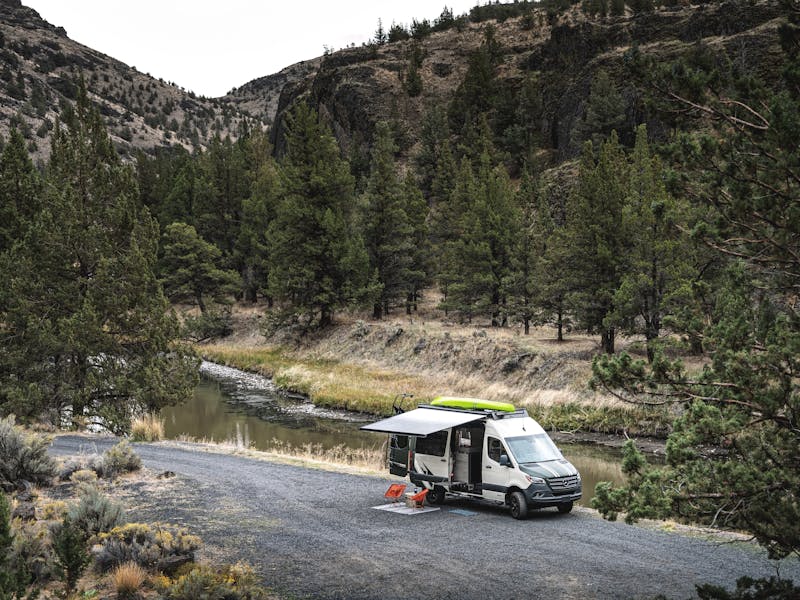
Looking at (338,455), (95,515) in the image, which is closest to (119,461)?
(95,515)

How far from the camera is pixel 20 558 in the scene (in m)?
9.90

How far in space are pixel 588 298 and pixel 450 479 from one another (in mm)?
21919

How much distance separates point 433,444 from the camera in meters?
18.1

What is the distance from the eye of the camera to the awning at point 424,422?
55.4ft

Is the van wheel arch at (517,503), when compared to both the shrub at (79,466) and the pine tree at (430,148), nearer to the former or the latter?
the shrub at (79,466)

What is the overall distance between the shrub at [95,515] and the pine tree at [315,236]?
37.5m

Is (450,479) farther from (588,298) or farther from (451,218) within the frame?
(451,218)

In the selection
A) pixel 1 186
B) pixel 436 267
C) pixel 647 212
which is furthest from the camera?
pixel 436 267

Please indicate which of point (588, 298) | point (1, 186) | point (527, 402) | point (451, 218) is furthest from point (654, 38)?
point (1, 186)

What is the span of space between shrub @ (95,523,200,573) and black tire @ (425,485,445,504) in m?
7.31

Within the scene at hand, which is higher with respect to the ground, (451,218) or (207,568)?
(451,218)

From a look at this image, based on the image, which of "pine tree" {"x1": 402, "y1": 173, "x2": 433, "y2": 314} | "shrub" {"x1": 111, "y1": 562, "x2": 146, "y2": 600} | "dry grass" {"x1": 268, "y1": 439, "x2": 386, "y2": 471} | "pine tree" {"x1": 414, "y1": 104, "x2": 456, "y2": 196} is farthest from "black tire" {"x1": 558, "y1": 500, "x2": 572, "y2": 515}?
"pine tree" {"x1": 414, "y1": 104, "x2": 456, "y2": 196}

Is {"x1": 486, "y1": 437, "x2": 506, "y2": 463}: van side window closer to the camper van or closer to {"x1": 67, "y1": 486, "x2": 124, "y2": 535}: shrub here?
the camper van

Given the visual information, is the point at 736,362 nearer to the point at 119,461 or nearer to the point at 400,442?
the point at 400,442
